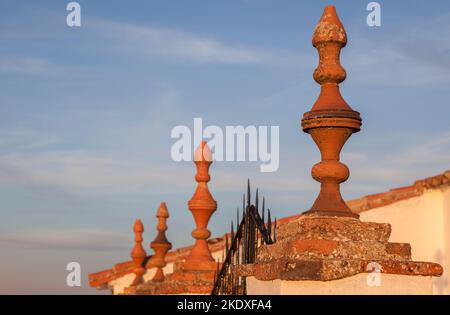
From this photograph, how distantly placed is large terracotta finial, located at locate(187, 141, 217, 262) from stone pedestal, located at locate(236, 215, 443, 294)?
604 centimetres

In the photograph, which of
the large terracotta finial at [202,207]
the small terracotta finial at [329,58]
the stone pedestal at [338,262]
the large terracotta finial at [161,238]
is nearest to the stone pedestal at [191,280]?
the large terracotta finial at [202,207]

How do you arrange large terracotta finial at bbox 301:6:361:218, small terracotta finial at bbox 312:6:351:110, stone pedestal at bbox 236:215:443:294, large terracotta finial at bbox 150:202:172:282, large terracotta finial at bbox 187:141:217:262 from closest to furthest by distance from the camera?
stone pedestal at bbox 236:215:443:294 < large terracotta finial at bbox 301:6:361:218 < small terracotta finial at bbox 312:6:351:110 < large terracotta finial at bbox 187:141:217:262 < large terracotta finial at bbox 150:202:172:282

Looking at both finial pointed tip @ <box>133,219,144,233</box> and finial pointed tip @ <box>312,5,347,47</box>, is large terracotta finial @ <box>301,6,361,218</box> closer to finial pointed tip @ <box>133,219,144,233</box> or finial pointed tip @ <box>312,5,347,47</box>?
finial pointed tip @ <box>312,5,347,47</box>

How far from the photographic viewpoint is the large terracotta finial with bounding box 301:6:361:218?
221 inches

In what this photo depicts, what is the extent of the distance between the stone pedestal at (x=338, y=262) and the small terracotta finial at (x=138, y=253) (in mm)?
11030

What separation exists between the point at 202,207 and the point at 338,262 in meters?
6.60

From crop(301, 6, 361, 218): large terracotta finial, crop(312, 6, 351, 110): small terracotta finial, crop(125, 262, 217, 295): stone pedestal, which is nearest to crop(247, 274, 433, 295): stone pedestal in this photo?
crop(301, 6, 361, 218): large terracotta finial

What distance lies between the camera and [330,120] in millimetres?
5633

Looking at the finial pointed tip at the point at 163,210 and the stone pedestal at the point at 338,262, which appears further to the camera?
the finial pointed tip at the point at 163,210

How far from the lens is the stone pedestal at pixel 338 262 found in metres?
5.08

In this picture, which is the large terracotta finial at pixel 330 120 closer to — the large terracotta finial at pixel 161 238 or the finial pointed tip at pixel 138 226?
the large terracotta finial at pixel 161 238

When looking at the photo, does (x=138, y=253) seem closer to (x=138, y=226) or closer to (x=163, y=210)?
(x=138, y=226)

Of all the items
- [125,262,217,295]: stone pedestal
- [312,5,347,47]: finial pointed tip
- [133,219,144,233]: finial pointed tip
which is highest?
[133,219,144,233]: finial pointed tip
